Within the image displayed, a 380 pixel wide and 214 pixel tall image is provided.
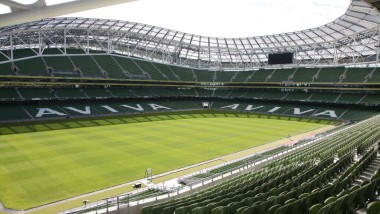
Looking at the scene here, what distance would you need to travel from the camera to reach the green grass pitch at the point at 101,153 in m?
17.9

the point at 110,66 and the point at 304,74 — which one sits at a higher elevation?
the point at 110,66

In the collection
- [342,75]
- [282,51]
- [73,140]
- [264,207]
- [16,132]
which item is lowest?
[264,207]

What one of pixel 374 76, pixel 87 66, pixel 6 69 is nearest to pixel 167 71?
pixel 87 66

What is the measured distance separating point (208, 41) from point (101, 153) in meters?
46.2

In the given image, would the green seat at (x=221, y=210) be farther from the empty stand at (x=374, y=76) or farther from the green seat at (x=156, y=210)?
the empty stand at (x=374, y=76)

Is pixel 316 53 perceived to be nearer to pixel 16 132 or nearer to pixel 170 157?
pixel 170 157

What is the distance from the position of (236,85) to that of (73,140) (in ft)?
155

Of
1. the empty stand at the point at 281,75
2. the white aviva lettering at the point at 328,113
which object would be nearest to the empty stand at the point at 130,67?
the empty stand at the point at 281,75

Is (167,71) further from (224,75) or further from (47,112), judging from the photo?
(47,112)

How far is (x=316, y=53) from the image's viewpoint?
63.7m

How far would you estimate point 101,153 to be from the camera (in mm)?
25594

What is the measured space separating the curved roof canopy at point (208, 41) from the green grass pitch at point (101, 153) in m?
20.2

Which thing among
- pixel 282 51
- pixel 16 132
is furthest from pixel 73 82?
pixel 282 51

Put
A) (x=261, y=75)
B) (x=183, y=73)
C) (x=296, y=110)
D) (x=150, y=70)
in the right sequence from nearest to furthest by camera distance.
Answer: (x=296, y=110), (x=150, y=70), (x=261, y=75), (x=183, y=73)
